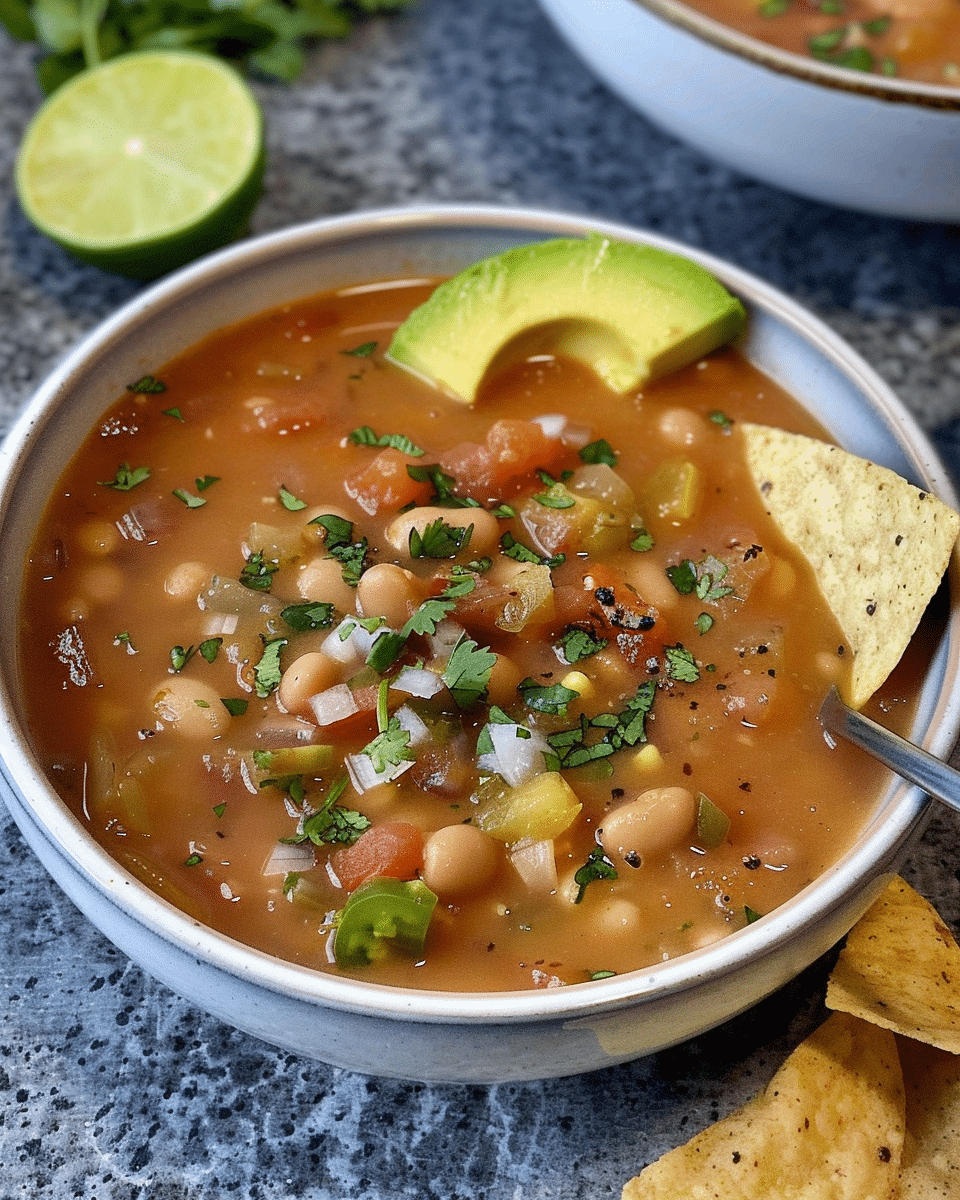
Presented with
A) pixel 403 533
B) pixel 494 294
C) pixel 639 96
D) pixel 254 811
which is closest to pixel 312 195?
pixel 639 96

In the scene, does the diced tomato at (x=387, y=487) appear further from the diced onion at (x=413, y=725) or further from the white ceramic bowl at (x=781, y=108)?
the white ceramic bowl at (x=781, y=108)

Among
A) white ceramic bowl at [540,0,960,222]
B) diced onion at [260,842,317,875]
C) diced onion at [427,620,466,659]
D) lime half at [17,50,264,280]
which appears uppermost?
white ceramic bowl at [540,0,960,222]

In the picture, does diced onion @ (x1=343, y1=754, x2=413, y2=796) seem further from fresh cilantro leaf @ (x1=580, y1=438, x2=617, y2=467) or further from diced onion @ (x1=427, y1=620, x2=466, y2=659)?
fresh cilantro leaf @ (x1=580, y1=438, x2=617, y2=467)

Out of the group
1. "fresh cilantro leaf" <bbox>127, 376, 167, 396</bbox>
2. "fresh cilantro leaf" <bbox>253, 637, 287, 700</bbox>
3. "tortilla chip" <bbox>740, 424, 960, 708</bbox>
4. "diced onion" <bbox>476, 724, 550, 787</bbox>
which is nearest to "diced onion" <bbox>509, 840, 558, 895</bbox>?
"diced onion" <bbox>476, 724, 550, 787</bbox>

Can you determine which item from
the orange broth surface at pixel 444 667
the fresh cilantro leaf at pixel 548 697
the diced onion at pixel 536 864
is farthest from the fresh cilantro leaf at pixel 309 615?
the diced onion at pixel 536 864

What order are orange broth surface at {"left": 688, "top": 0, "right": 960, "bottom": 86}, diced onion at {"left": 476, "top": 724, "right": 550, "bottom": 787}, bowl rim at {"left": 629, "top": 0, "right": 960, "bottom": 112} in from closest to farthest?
diced onion at {"left": 476, "top": 724, "right": 550, "bottom": 787} → bowl rim at {"left": 629, "top": 0, "right": 960, "bottom": 112} → orange broth surface at {"left": 688, "top": 0, "right": 960, "bottom": 86}

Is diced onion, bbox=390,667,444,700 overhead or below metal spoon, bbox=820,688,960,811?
below
